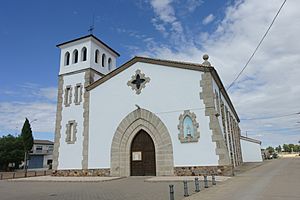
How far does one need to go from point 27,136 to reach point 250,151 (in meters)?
35.9

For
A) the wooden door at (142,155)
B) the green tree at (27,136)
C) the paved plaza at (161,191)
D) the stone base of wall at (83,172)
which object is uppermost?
the green tree at (27,136)

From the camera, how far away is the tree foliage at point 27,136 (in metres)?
38.3

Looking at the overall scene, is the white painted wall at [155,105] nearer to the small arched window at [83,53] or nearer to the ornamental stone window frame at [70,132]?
the ornamental stone window frame at [70,132]

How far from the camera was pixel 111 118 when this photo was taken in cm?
1958

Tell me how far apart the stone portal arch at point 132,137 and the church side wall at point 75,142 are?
10.9ft

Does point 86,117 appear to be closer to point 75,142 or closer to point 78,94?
point 75,142

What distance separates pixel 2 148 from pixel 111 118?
2777cm

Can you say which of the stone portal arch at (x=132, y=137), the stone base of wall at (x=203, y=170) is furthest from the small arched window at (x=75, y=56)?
the stone base of wall at (x=203, y=170)

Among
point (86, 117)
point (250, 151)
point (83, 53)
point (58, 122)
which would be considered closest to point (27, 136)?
point (58, 122)

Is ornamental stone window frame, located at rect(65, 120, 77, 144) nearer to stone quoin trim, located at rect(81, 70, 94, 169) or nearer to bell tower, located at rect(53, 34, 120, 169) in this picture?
bell tower, located at rect(53, 34, 120, 169)

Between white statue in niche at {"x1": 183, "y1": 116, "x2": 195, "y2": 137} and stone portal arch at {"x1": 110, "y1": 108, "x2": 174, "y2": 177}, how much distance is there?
49.2 inches

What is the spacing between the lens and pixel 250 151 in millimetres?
41969

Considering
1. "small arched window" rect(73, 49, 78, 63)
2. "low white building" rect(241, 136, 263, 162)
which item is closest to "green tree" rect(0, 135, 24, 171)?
"small arched window" rect(73, 49, 78, 63)

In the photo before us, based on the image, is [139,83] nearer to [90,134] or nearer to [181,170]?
[90,134]
